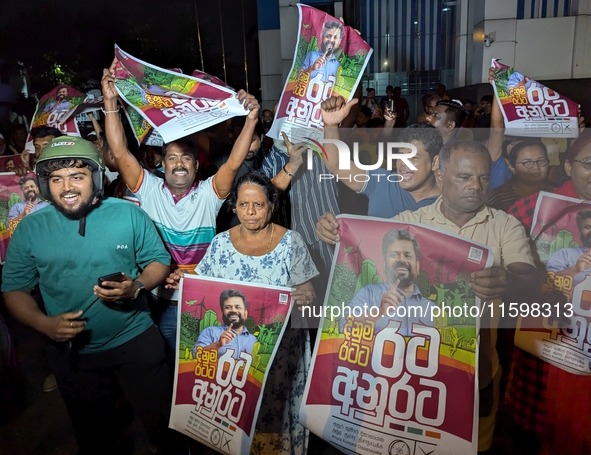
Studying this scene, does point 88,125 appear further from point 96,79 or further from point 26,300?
point 26,300

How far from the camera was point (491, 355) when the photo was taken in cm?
203

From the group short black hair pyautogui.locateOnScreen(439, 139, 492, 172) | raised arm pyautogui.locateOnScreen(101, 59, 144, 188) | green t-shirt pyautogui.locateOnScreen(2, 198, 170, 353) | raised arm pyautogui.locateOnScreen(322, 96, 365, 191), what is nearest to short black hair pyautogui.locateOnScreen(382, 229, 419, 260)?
short black hair pyautogui.locateOnScreen(439, 139, 492, 172)

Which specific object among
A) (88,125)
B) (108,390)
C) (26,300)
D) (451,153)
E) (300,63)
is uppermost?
(300,63)

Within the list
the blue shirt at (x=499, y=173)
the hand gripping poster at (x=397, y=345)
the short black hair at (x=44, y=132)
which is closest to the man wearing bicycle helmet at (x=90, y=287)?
the hand gripping poster at (x=397, y=345)

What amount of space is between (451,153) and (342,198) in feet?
1.91

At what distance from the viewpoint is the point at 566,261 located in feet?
6.58

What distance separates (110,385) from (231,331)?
28.6 inches

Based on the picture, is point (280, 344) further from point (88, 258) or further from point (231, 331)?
A: point (88, 258)

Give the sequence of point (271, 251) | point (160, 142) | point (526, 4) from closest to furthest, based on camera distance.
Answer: point (271, 251)
point (160, 142)
point (526, 4)

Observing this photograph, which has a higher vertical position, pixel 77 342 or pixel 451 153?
pixel 451 153

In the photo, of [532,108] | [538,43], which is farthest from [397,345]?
[538,43]

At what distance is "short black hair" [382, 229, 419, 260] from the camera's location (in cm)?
197

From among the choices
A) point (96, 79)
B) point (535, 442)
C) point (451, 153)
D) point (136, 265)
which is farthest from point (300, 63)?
point (96, 79)

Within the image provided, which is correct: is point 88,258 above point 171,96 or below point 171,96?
below
